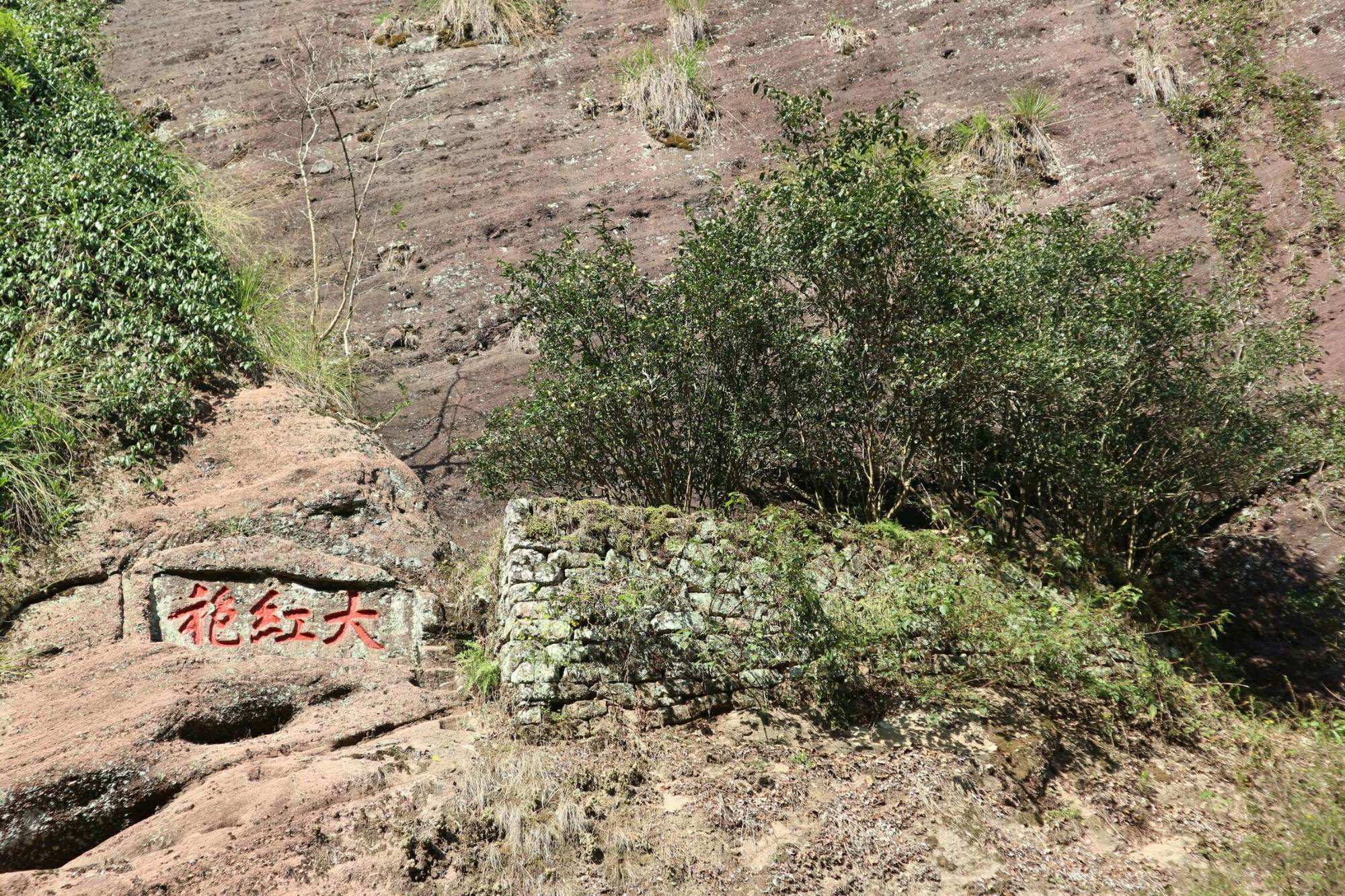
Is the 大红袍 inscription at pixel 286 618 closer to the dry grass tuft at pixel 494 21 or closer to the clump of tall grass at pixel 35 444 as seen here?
the clump of tall grass at pixel 35 444

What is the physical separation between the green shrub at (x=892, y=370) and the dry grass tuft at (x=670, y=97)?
3.90 m

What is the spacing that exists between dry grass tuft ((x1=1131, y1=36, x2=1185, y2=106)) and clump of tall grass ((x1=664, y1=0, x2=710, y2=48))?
5.74m

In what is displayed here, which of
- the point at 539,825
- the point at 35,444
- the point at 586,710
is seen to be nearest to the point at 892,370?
the point at 586,710

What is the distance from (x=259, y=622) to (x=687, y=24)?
1040 cm

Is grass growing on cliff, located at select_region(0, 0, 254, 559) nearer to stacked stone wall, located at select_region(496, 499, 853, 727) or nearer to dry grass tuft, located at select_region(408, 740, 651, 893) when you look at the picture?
stacked stone wall, located at select_region(496, 499, 853, 727)

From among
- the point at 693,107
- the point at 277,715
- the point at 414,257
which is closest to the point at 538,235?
the point at 414,257

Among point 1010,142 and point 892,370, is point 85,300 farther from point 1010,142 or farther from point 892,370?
point 1010,142

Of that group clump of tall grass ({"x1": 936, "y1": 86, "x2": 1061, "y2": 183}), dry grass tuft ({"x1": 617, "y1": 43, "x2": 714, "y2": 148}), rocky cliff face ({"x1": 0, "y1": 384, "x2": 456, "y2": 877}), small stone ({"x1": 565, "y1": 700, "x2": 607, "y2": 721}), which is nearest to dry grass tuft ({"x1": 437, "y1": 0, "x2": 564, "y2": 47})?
dry grass tuft ({"x1": 617, "y1": 43, "x2": 714, "y2": 148})

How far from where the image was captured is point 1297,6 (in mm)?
11789

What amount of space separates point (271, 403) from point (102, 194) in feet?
8.37

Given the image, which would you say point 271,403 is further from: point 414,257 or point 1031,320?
point 1031,320

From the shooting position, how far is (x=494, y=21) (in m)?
A: 13.5

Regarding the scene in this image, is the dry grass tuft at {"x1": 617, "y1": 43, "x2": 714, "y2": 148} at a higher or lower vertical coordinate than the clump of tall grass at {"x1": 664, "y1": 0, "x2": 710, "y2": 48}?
lower

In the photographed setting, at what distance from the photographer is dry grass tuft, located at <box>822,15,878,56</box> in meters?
12.7
